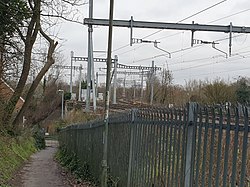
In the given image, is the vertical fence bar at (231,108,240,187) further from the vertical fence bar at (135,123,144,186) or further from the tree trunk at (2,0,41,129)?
the tree trunk at (2,0,41,129)

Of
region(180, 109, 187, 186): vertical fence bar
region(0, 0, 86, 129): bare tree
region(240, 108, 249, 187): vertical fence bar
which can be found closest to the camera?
region(240, 108, 249, 187): vertical fence bar

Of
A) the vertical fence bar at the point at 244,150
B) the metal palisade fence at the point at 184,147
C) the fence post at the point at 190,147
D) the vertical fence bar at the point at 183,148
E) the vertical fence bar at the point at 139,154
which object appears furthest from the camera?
the vertical fence bar at the point at 139,154

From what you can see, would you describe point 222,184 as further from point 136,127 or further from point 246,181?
point 136,127

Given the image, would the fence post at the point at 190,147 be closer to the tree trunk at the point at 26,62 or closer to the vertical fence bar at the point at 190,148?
the vertical fence bar at the point at 190,148

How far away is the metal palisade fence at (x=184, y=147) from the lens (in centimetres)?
487

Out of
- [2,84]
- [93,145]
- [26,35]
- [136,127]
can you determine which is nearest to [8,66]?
[2,84]

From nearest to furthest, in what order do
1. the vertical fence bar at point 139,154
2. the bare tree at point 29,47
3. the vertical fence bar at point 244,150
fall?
1. the vertical fence bar at point 244,150
2. the vertical fence bar at point 139,154
3. the bare tree at point 29,47

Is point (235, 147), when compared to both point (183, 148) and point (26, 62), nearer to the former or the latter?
point (183, 148)

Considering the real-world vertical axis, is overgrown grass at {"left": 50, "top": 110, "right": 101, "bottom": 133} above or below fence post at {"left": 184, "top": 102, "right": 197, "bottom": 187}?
below

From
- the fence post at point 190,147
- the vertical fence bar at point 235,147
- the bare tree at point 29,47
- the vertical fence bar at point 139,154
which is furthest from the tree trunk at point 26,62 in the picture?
the vertical fence bar at point 235,147

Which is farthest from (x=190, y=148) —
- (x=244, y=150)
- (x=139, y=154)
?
(x=139, y=154)

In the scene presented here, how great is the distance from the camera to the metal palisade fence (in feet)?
16.0

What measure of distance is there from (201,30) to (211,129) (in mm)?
21326

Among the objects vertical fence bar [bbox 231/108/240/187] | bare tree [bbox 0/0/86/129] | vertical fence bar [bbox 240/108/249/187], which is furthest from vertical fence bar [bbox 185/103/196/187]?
bare tree [bbox 0/0/86/129]
